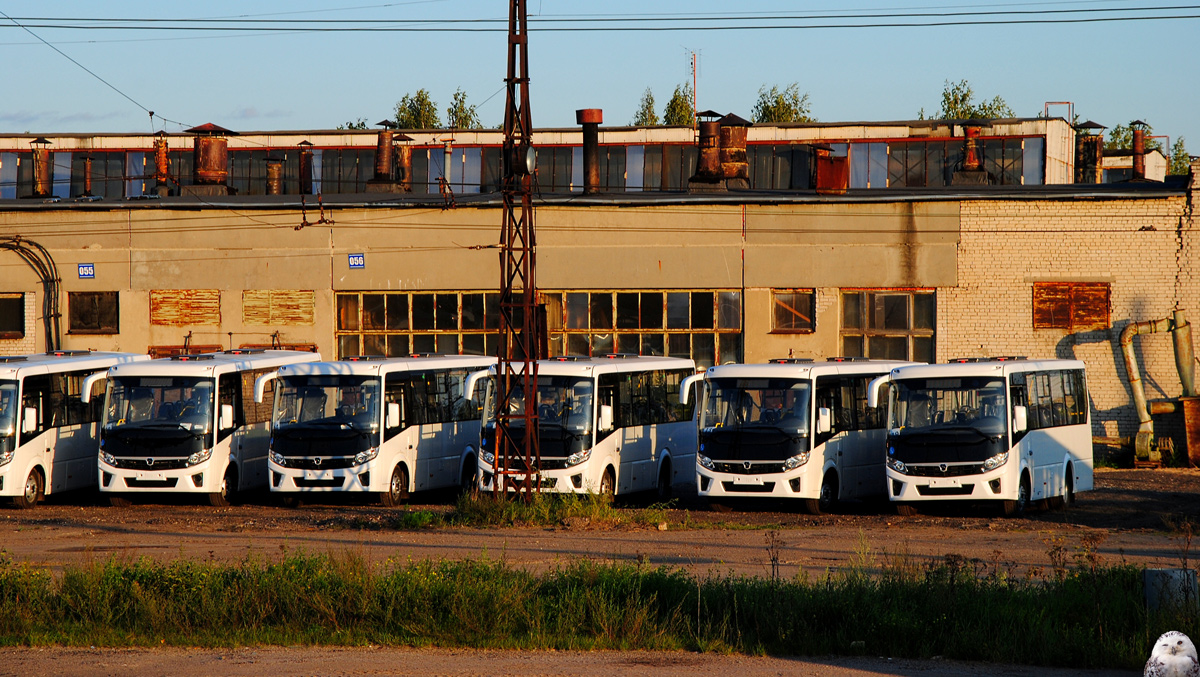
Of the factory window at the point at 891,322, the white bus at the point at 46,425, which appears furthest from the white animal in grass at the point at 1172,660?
the factory window at the point at 891,322

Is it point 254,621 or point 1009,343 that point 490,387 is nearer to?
point 254,621

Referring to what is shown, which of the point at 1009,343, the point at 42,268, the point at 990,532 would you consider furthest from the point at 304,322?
the point at 990,532

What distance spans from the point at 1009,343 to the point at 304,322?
699 inches

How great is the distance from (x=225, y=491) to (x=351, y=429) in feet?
10.2

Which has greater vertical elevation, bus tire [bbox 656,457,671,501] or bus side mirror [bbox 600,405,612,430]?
bus side mirror [bbox 600,405,612,430]

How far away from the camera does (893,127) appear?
5109 cm

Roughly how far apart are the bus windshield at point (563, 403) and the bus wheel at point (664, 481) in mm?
2851

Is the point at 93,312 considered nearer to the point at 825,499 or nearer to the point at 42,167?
the point at 42,167

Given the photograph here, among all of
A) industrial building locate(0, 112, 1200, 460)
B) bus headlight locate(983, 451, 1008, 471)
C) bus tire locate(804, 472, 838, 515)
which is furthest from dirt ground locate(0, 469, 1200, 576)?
industrial building locate(0, 112, 1200, 460)

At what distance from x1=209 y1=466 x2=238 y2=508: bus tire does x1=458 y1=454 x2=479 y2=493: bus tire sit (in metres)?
4.17

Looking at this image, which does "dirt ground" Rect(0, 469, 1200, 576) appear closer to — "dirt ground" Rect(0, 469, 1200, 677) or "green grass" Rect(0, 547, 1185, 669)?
"dirt ground" Rect(0, 469, 1200, 677)

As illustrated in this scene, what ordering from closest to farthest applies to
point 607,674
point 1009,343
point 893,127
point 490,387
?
→ point 607,674 → point 490,387 → point 1009,343 → point 893,127

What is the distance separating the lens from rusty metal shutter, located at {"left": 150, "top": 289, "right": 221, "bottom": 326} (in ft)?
115

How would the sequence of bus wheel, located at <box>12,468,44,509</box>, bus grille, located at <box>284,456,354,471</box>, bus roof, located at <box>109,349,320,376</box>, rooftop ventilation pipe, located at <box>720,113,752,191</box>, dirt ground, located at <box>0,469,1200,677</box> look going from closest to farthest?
dirt ground, located at <box>0,469,1200,677</box>
bus grille, located at <box>284,456,354,471</box>
bus wheel, located at <box>12,468,44,509</box>
bus roof, located at <box>109,349,320,376</box>
rooftop ventilation pipe, located at <box>720,113,752,191</box>
